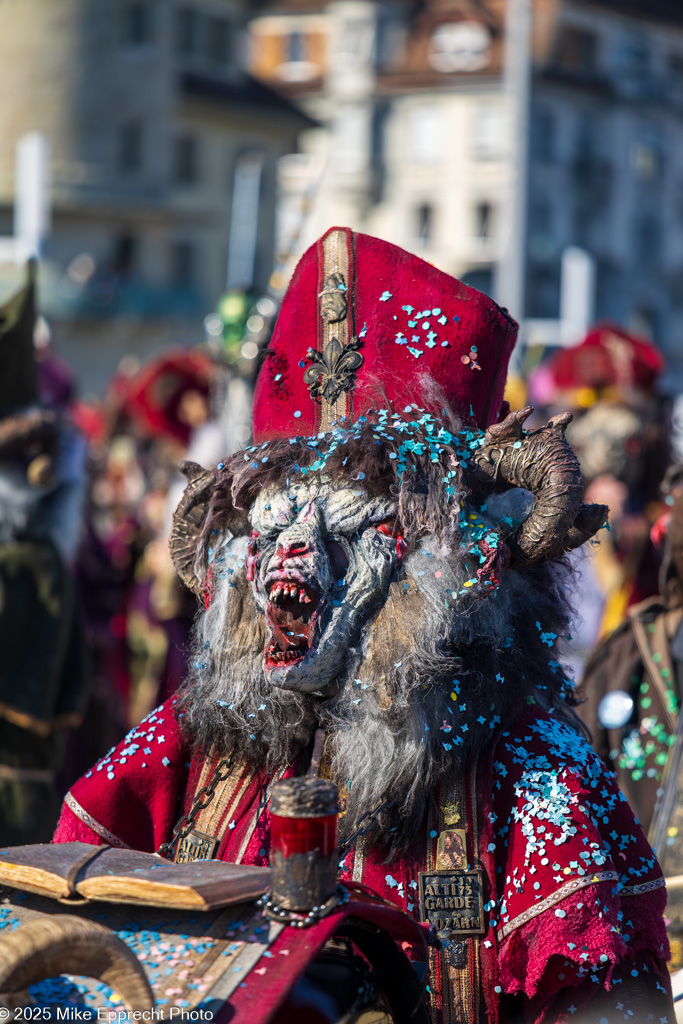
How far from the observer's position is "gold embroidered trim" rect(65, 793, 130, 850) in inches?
101

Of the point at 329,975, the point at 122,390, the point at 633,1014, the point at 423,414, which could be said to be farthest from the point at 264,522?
the point at 122,390

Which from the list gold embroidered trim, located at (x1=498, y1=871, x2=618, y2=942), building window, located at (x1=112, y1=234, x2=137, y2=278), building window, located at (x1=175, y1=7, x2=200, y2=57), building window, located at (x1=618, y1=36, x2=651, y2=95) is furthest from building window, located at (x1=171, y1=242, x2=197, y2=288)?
gold embroidered trim, located at (x1=498, y1=871, x2=618, y2=942)

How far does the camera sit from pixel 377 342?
2.63m

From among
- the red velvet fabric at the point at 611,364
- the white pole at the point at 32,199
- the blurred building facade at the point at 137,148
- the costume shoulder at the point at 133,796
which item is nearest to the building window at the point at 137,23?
the blurred building facade at the point at 137,148

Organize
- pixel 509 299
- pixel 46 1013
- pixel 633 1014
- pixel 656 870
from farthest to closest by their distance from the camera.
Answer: pixel 509 299 < pixel 656 870 < pixel 633 1014 < pixel 46 1013

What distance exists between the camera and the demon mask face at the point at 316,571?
240 cm

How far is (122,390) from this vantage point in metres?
12.2

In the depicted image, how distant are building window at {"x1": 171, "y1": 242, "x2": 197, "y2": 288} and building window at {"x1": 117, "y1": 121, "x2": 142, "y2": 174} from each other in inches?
130

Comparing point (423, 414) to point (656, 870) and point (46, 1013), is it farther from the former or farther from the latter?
point (46, 1013)

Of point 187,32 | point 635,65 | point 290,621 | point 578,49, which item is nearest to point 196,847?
point 290,621

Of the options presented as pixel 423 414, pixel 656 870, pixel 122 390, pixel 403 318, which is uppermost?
pixel 122 390

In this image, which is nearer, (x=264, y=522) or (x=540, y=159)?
(x=264, y=522)

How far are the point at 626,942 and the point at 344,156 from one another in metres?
52.1

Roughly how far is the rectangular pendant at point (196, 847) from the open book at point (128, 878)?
1.15 feet
